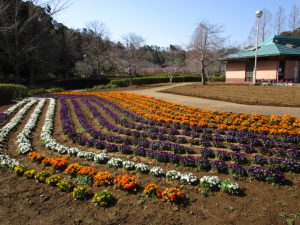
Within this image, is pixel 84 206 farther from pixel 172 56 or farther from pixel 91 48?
pixel 172 56

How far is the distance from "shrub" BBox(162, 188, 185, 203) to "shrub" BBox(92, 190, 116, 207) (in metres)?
0.92

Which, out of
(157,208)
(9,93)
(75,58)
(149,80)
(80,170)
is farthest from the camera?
(75,58)

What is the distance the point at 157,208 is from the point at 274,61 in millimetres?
26385

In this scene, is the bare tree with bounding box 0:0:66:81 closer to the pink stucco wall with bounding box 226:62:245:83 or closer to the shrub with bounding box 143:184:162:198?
the shrub with bounding box 143:184:162:198

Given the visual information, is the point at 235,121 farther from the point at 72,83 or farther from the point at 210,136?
the point at 72,83

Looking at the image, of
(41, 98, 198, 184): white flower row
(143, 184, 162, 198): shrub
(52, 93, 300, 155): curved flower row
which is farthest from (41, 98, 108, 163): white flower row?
(143, 184, 162, 198): shrub

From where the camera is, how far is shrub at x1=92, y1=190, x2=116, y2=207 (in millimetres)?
4719

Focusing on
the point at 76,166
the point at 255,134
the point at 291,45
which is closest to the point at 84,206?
the point at 76,166

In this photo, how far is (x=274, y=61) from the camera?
27.2 meters

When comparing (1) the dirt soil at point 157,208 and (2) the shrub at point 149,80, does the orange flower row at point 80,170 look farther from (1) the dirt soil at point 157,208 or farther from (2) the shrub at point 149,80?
(2) the shrub at point 149,80

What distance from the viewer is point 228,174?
585cm

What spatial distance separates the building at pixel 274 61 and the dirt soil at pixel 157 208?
78.2 feet

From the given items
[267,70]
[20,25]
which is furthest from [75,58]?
[267,70]

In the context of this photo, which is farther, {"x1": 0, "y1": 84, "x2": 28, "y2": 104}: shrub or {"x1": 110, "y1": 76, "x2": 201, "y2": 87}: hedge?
{"x1": 110, "y1": 76, "x2": 201, "y2": 87}: hedge
